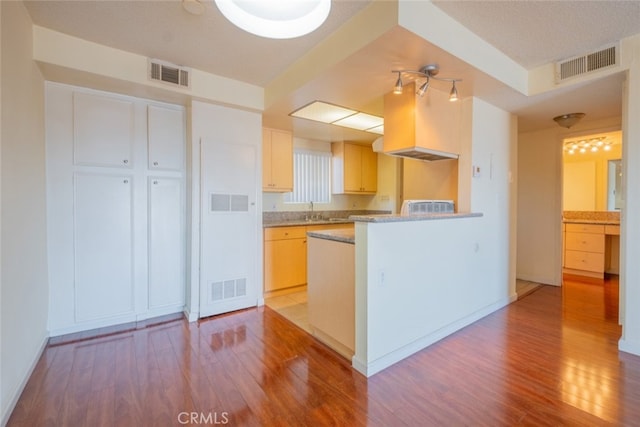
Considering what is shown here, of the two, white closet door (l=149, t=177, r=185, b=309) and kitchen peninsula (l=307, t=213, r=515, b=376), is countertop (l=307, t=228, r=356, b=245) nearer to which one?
kitchen peninsula (l=307, t=213, r=515, b=376)

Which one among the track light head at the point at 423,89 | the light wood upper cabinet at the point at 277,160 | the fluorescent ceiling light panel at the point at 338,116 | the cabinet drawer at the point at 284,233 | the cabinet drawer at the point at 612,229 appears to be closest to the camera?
the track light head at the point at 423,89

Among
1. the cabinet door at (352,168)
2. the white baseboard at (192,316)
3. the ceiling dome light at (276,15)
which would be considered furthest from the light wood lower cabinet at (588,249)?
the white baseboard at (192,316)

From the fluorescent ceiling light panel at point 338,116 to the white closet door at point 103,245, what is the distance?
79.9 inches

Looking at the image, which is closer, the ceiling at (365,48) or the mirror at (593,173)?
the ceiling at (365,48)

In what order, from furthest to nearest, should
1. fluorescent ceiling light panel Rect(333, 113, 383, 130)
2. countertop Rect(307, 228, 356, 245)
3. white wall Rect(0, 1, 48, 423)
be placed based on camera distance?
1. fluorescent ceiling light panel Rect(333, 113, 383, 130)
2. countertop Rect(307, 228, 356, 245)
3. white wall Rect(0, 1, 48, 423)

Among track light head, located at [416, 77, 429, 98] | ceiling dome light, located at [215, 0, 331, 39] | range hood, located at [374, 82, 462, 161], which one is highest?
ceiling dome light, located at [215, 0, 331, 39]

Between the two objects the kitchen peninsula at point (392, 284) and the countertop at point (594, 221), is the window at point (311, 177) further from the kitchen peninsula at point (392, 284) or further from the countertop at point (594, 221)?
the countertop at point (594, 221)

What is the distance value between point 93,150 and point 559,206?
5.85 meters

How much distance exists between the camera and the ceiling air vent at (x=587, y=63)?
7.86ft

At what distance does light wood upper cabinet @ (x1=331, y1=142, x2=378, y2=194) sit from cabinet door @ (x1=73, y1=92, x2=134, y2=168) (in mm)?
3110

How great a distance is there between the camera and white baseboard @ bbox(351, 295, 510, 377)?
80.9 inches

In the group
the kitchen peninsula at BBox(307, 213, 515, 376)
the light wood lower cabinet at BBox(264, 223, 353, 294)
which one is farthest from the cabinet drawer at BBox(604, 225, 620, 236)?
the light wood lower cabinet at BBox(264, 223, 353, 294)

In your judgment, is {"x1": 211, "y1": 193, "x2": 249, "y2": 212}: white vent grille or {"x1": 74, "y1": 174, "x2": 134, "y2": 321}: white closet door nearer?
{"x1": 74, "y1": 174, "x2": 134, "y2": 321}: white closet door

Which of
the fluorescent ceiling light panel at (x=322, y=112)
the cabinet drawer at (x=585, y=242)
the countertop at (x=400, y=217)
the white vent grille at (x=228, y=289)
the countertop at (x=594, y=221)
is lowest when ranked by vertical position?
the white vent grille at (x=228, y=289)
